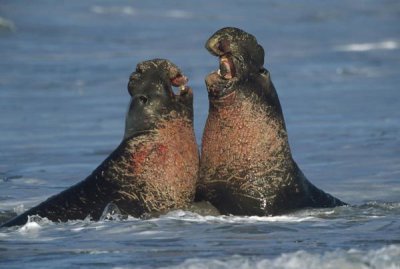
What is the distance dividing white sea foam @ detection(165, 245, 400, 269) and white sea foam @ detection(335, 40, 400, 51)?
19437 mm

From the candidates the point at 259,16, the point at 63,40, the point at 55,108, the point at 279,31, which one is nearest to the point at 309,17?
the point at 259,16

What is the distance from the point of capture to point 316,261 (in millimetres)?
7656

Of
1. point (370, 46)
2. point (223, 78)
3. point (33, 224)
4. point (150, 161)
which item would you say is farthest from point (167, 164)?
point (370, 46)

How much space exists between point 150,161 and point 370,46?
1946 centimetres

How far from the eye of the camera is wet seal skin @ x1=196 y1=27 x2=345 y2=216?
8.77 metres

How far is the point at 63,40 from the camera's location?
28.8m

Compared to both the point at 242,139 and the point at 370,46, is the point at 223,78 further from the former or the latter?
the point at 370,46

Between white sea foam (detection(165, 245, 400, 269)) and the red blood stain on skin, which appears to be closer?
white sea foam (detection(165, 245, 400, 269))

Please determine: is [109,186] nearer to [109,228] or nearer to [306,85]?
[109,228]

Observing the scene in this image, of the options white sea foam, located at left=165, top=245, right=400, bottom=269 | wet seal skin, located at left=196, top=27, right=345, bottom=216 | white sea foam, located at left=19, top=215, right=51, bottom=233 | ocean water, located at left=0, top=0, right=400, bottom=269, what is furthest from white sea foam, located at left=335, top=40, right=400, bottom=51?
white sea foam, located at left=165, top=245, right=400, bottom=269

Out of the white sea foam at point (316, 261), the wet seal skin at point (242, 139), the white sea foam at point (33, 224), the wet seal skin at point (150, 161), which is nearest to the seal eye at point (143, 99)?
the wet seal skin at point (150, 161)

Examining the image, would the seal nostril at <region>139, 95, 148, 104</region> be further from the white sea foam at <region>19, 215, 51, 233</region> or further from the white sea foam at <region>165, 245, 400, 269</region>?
the white sea foam at <region>165, 245, 400, 269</region>

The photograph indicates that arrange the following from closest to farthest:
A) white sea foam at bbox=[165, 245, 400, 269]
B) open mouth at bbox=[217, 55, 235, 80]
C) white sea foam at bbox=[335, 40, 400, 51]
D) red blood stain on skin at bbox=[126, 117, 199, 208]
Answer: white sea foam at bbox=[165, 245, 400, 269], red blood stain on skin at bbox=[126, 117, 199, 208], open mouth at bbox=[217, 55, 235, 80], white sea foam at bbox=[335, 40, 400, 51]

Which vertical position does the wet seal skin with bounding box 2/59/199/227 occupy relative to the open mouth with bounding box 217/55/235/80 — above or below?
below
